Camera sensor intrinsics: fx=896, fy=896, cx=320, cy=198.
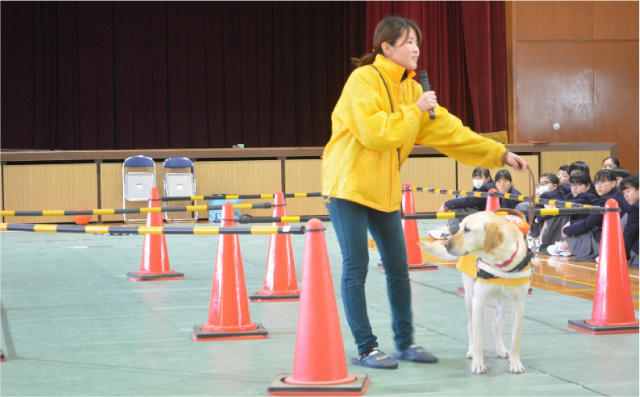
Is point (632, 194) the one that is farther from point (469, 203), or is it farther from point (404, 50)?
point (404, 50)

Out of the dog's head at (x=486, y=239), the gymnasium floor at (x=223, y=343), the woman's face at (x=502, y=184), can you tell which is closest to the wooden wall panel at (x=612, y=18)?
the woman's face at (x=502, y=184)

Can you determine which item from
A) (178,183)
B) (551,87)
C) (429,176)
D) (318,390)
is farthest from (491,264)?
(551,87)

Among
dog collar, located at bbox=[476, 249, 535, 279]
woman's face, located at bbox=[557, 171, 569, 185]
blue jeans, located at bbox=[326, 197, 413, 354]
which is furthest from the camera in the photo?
woman's face, located at bbox=[557, 171, 569, 185]

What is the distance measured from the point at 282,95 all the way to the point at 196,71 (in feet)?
7.14

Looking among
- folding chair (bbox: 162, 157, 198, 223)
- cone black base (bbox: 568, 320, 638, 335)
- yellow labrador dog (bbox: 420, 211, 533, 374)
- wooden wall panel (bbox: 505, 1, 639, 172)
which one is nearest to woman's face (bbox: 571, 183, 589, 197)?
cone black base (bbox: 568, 320, 638, 335)

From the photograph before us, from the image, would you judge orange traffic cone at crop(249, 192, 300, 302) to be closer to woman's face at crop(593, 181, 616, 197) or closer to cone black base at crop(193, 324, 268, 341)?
cone black base at crop(193, 324, 268, 341)

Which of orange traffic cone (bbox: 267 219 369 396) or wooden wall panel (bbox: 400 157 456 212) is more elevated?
wooden wall panel (bbox: 400 157 456 212)

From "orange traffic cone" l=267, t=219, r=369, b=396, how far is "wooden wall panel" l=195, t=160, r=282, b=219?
12019 millimetres

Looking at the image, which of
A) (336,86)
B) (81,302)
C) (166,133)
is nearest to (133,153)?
(166,133)

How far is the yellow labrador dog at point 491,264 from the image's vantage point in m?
4.25

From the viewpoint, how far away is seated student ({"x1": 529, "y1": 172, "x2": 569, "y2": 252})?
10.3 meters

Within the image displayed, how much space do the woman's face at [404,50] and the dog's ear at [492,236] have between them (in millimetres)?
894

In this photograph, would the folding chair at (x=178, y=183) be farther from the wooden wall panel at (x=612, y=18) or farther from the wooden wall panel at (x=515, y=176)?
the wooden wall panel at (x=612, y=18)

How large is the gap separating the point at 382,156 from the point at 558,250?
5.99 m
